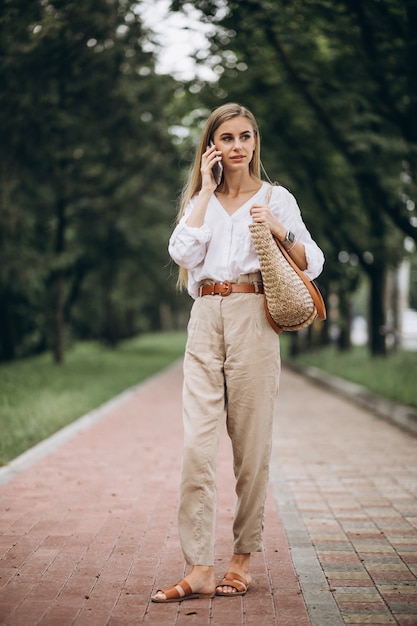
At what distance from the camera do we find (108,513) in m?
5.62

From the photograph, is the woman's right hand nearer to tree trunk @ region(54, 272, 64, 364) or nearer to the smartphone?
the smartphone

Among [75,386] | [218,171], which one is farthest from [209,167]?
[75,386]

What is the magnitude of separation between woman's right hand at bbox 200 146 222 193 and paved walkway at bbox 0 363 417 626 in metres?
1.93

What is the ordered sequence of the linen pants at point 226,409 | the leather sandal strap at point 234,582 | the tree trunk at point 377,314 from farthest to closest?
the tree trunk at point 377,314 < the leather sandal strap at point 234,582 < the linen pants at point 226,409

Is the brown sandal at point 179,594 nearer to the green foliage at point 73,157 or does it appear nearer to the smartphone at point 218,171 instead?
the smartphone at point 218,171

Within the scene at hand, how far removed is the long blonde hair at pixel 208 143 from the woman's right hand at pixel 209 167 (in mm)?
89

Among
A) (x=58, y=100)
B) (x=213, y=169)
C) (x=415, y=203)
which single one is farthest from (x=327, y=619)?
(x=58, y=100)

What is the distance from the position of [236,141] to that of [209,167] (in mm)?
181

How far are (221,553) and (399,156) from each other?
872 cm

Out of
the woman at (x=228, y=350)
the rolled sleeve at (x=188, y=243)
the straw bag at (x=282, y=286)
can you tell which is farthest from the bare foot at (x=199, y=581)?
the rolled sleeve at (x=188, y=243)

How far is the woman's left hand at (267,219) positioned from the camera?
376cm

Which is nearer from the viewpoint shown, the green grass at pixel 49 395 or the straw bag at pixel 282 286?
the straw bag at pixel 282 286

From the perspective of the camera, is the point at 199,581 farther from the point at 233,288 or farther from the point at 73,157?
the point at 73,157

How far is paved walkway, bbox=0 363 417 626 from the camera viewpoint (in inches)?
146
